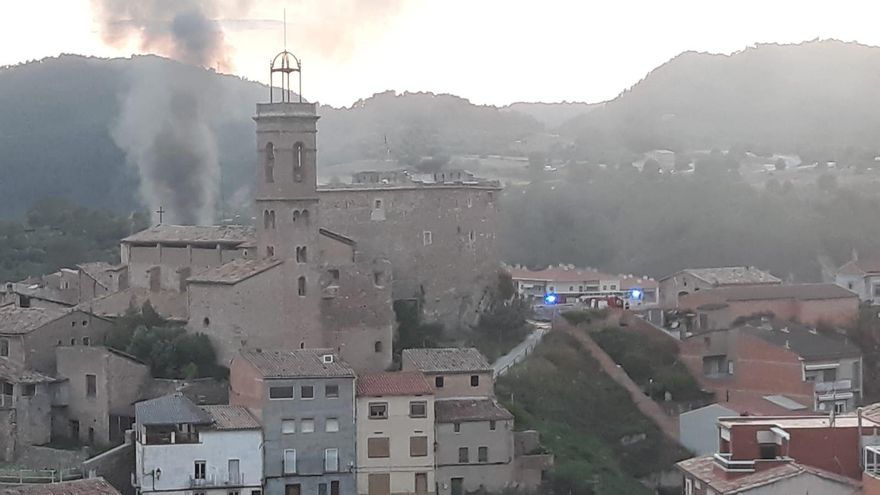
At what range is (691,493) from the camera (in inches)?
1219

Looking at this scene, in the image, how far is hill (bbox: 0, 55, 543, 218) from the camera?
103000 mm

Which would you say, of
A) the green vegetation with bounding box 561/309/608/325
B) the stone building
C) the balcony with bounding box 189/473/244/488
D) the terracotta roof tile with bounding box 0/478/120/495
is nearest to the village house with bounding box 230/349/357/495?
the balcony with bounding box 189/473/244/488

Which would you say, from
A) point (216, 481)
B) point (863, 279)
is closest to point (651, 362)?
point (863, 279)

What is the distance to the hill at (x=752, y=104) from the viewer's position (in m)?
139

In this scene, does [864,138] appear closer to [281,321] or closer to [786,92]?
[786,92]

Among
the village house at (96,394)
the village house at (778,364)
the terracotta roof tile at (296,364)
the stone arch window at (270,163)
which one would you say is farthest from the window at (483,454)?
the village house at (778,364)

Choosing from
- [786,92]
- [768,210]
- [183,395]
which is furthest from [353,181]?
[786,92]

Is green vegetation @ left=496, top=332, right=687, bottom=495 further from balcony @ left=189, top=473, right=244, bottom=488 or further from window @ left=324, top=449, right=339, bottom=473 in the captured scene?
balcony @ left=189, top=473, right=244, bottom=488

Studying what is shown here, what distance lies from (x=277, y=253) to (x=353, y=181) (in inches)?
396

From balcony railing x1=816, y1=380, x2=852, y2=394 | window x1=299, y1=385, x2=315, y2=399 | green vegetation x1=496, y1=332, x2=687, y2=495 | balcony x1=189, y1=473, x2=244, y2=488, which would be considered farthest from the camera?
balcony railing x1=816, y1=380, x2=852, y2=394

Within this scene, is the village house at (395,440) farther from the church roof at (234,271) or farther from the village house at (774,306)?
the village house at (774,306)

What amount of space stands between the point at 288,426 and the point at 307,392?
0.95 meters

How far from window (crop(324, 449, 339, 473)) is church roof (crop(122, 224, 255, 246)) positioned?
8757 mm

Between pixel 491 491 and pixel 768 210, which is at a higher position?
pixel 768 210
